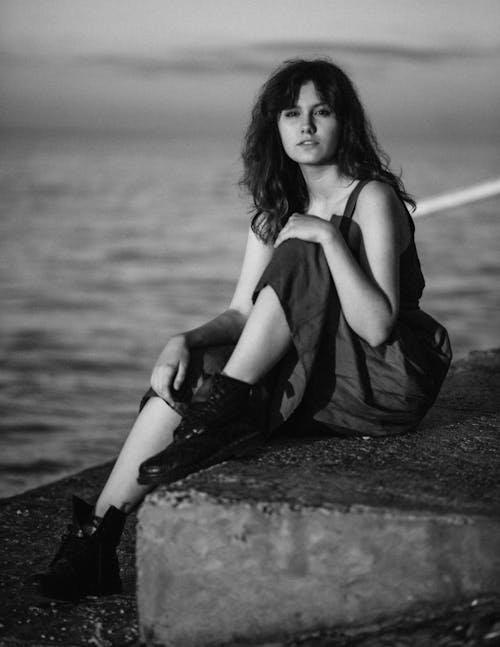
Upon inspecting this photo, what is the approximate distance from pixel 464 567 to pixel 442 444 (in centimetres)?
62

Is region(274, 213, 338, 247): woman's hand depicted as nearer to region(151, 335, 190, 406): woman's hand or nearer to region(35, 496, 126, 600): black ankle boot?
region(151, 335, 190, 406): woman's hand

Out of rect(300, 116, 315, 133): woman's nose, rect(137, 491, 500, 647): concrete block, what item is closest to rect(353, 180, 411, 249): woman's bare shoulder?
rect(300, 116, 315, 133): woman's nose

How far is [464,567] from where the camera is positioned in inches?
77.8

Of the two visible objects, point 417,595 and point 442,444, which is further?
point 442,444

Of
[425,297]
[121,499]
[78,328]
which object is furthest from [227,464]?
[425,297]

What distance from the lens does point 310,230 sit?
2.44 meters

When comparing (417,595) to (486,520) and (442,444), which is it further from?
(442,444)

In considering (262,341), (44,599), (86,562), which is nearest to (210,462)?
(262,341)

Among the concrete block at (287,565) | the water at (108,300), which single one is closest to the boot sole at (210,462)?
the concrete block at (287,565)

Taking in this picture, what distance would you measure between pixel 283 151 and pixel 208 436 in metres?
0.95

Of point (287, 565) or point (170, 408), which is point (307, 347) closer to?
point (170, 408)

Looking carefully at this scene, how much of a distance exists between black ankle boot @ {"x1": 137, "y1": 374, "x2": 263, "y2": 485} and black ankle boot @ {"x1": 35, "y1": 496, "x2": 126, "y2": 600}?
23cm

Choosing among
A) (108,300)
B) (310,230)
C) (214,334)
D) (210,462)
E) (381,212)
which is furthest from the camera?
(108,300)

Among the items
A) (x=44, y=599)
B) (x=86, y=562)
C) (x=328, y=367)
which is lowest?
(x=44, y=599)
